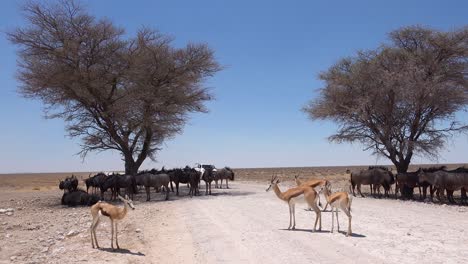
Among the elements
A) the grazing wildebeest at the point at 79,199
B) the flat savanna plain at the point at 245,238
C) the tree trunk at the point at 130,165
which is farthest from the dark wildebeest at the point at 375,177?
the tree trunk at the point at 130,165

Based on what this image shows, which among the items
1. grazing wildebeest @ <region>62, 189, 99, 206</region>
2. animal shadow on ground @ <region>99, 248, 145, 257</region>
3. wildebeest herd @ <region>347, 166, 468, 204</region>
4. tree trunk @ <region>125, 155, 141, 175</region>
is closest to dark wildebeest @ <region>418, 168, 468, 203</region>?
wildebeest herd @ <region>347, 166, 468, 204</region>

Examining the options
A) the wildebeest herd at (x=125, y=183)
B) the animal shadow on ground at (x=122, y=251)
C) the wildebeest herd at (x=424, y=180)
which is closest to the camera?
the animal shadow on ground at (x=122, y=251)

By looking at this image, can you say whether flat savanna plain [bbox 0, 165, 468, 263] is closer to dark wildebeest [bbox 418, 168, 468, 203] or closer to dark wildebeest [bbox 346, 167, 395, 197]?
dark wildebeest [bbox 418, 168, 468, 203]

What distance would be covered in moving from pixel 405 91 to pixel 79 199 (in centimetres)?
2043

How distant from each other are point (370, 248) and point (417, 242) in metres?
1.59

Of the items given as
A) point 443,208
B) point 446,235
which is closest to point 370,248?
point 446,235

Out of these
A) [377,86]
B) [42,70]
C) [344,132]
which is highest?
[42,70]

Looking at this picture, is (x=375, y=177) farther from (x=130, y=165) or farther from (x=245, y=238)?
(x=130, y=165)

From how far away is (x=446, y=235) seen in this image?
13.4 m

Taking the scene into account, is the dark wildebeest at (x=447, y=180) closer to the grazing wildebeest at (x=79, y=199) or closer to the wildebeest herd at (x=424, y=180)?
the wildebeest herd at (x=424, y=180)

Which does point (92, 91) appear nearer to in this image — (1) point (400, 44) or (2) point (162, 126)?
(2) point (162, 126)

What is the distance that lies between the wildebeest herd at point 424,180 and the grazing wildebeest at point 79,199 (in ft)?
53.4

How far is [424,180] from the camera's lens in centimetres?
2597

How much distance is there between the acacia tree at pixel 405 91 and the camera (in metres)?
27.3
